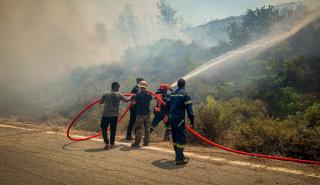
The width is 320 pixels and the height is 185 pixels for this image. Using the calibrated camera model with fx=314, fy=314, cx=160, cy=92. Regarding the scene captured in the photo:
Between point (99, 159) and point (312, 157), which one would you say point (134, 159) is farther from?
point (312, 157)

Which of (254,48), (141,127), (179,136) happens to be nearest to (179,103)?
(179,136)

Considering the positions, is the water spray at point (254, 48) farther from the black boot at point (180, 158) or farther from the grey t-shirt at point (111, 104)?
the black boot at point (180, 158)

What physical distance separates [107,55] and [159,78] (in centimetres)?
2020

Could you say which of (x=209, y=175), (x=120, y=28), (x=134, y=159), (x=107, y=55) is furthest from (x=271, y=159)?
(x=120, y=28)

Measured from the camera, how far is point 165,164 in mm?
6859

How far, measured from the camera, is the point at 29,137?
10.5 metres

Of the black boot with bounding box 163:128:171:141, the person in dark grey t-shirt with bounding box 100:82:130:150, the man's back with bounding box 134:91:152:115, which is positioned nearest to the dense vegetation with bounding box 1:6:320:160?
the black boot with bounding box 163:128:171:141

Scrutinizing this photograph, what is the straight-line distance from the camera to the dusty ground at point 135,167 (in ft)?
18.7

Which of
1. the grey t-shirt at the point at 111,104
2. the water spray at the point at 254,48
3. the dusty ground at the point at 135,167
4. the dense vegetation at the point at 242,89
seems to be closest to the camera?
the dusty ground at the point at 135,167

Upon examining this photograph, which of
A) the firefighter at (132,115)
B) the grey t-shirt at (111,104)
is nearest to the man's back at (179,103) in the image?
the grey t-shirt at (111,104)

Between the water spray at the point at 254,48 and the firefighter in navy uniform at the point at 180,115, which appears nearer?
the firefighter in navy uniform at the point at 180,115

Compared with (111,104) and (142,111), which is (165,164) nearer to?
(142,111)

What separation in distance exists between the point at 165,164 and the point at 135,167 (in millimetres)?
690

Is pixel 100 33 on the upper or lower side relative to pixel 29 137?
upper
